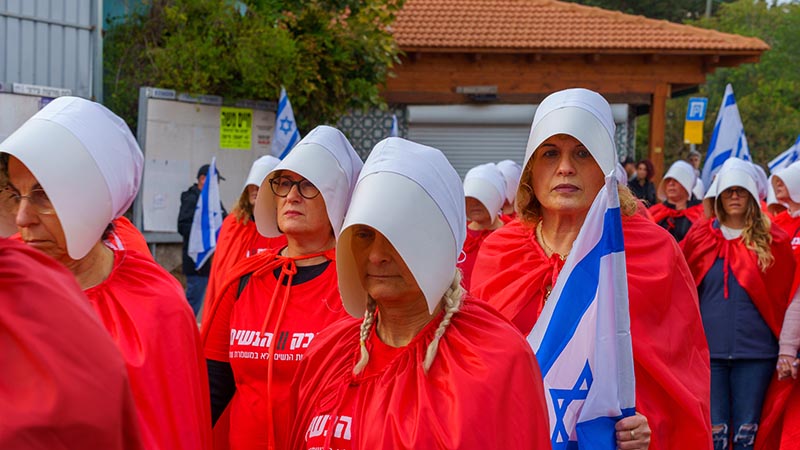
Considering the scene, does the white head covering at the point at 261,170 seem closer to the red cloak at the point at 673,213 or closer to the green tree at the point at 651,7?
the red cloak at the point at 673,213

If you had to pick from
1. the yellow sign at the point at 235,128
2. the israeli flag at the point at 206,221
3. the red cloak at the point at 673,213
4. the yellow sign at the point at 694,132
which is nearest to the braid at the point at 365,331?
the red cloak at the point at 673,213

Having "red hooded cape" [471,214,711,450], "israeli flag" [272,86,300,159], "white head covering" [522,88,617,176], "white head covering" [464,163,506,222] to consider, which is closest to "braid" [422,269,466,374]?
"red hooded cape" [471,214,711,450]

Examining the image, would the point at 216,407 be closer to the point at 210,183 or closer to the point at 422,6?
the point at 210,183

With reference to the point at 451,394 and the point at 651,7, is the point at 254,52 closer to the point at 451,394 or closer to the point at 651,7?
the point at 451,394

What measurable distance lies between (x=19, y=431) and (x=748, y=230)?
6.39 meters

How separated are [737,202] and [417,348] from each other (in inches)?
210

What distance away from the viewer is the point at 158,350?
3.44m

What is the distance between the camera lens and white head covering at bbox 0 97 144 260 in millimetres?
3463

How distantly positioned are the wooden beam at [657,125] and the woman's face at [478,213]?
14.6 metres

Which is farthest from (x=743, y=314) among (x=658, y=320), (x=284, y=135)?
(x=284, y=135)

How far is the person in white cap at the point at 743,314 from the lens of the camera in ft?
23.6

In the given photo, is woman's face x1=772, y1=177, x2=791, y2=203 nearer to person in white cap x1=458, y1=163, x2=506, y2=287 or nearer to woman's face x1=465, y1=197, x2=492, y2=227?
person in white cap x1=458, y1=163, x2=506, y2=287

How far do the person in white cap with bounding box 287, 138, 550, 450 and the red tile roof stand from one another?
1975 centimetres

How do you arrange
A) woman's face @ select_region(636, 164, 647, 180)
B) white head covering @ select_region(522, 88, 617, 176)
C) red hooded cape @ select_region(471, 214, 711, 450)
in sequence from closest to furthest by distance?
red hooded cape @ select_region(471, 214, 711, 450)
white head covering @ select_region(522, 88, 617, 176)
woman's face @ select_region(636, 164, 647, 180)
